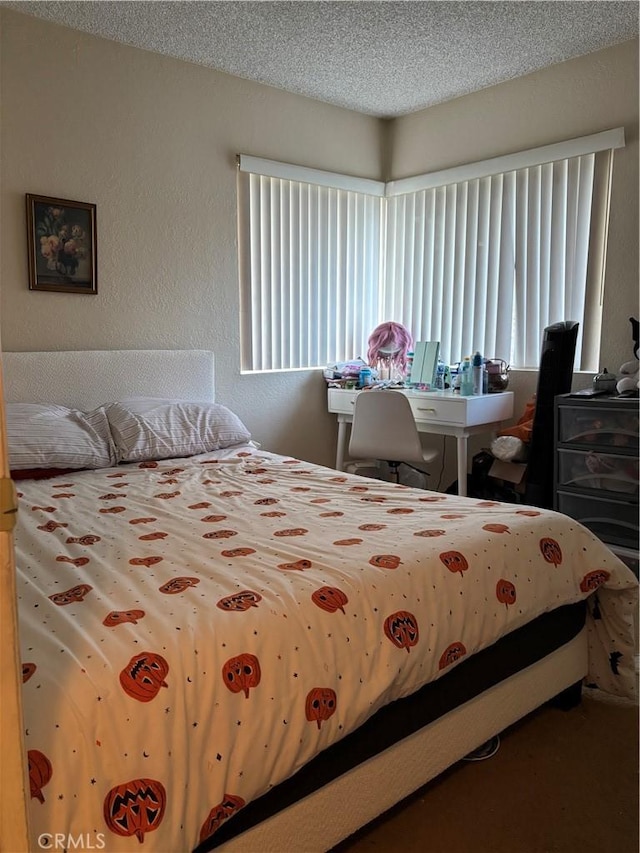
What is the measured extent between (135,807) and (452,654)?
0.80 metres

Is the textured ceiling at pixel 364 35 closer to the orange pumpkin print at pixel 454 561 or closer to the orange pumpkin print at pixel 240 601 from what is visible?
the orange pumpkin print at pixel 454 561

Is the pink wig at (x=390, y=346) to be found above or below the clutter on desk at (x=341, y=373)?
above

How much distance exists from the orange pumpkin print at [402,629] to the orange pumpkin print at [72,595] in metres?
0.65

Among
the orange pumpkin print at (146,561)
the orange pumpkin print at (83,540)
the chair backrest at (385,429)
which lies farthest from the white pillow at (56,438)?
the chair backrest at (385,429)

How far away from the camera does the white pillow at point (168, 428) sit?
2.90 metres

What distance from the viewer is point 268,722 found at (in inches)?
48.8

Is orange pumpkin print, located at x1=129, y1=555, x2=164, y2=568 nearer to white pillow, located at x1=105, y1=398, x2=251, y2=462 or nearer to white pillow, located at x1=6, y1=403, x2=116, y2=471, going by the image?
white pillow, located at x1=6, y1=403, x2=116, y2=471

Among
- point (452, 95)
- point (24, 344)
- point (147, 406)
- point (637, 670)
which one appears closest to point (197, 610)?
point (637, 670)

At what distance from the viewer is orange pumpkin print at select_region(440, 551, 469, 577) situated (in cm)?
167

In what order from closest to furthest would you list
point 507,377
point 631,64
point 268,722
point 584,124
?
point 268,722, point 631,64, point 584,124, point 507,377

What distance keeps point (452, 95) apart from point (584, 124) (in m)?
0.86

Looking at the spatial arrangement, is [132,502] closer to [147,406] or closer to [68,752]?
[147,406]

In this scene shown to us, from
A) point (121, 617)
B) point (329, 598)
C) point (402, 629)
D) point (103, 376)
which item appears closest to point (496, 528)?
point (402, 629)

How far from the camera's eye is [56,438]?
2688 mm
